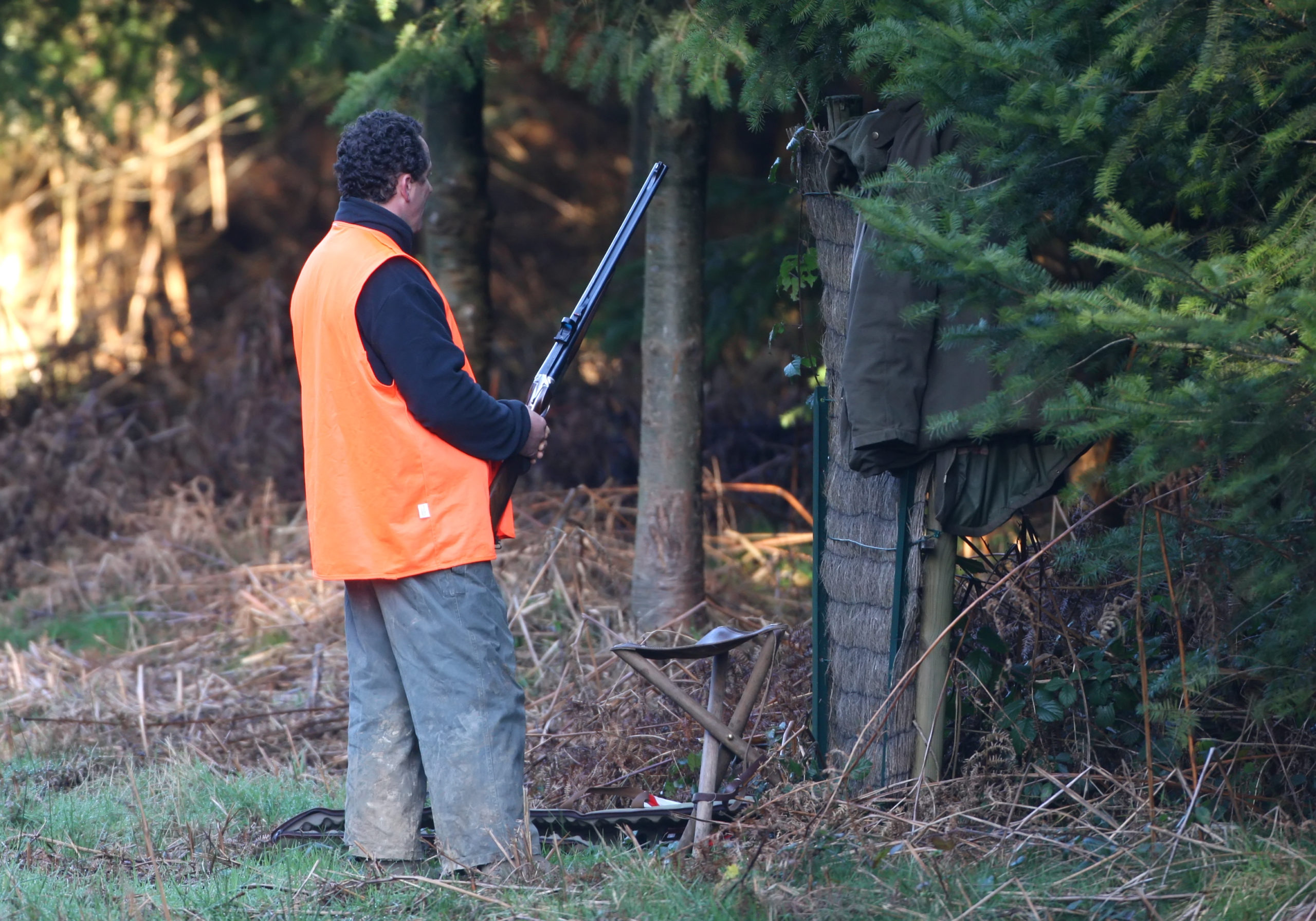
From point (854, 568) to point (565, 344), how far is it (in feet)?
4.12

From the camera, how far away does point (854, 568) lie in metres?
4.44

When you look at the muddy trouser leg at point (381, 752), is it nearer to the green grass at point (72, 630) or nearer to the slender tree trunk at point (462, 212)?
the green grass at point (72, 630)

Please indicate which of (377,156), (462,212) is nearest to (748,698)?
(377,156)

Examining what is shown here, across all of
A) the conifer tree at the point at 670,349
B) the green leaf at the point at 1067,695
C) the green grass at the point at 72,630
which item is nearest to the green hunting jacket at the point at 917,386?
the green leaf at the point at 1067,695

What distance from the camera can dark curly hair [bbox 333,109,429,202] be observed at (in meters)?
3.85

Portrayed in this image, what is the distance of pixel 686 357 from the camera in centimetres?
639

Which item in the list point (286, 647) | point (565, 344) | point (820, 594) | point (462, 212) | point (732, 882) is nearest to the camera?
point (732, 882)

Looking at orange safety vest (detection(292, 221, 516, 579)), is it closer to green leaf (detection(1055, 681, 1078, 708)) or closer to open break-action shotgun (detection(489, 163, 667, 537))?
open break-action shotgun (detection(489, 163, 667, 537))

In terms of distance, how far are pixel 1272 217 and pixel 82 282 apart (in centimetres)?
1247

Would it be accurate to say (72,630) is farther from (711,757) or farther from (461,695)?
(711,757)

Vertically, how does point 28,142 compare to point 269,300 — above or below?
above

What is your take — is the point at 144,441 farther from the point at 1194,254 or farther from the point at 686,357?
the point at 1194,254

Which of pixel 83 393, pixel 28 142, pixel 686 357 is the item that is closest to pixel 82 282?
pixel 28 142

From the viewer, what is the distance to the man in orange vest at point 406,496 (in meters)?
3.74
